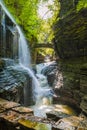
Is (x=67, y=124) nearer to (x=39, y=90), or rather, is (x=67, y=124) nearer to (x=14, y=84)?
(x=14, y=84)

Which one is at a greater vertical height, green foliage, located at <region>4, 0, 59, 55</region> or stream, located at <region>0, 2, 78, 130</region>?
green foliage, located at <region>4, 0, 59, 55</region>

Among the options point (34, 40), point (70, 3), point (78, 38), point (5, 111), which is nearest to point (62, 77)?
point (78, 38)

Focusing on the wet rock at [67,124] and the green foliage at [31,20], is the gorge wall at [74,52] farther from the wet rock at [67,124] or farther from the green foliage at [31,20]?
the wet rock at [67,124]

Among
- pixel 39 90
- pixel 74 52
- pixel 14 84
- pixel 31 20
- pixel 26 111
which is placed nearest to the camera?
pixel 26 111

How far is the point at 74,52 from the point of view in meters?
12.7

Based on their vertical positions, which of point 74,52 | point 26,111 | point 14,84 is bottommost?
point 26,111

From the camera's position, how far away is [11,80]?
9547mm

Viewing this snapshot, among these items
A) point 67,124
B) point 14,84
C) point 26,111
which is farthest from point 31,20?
point 67,124

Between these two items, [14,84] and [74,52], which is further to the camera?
[74,52]

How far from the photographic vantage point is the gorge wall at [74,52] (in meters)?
10.8

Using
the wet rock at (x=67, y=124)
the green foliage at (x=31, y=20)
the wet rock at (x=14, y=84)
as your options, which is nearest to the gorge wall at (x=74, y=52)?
the green foliage at (x=31, y=20)

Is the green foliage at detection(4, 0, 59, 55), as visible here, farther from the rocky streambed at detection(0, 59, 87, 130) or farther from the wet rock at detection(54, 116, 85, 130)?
the wet rock at detection(54, 116, 85, 130)

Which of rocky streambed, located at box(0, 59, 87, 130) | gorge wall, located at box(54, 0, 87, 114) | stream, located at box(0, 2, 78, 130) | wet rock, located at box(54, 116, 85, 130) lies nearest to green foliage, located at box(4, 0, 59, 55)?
stream, located at box(0, 2, 78, 130)

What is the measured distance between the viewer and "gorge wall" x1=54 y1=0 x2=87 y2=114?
10.8 m
